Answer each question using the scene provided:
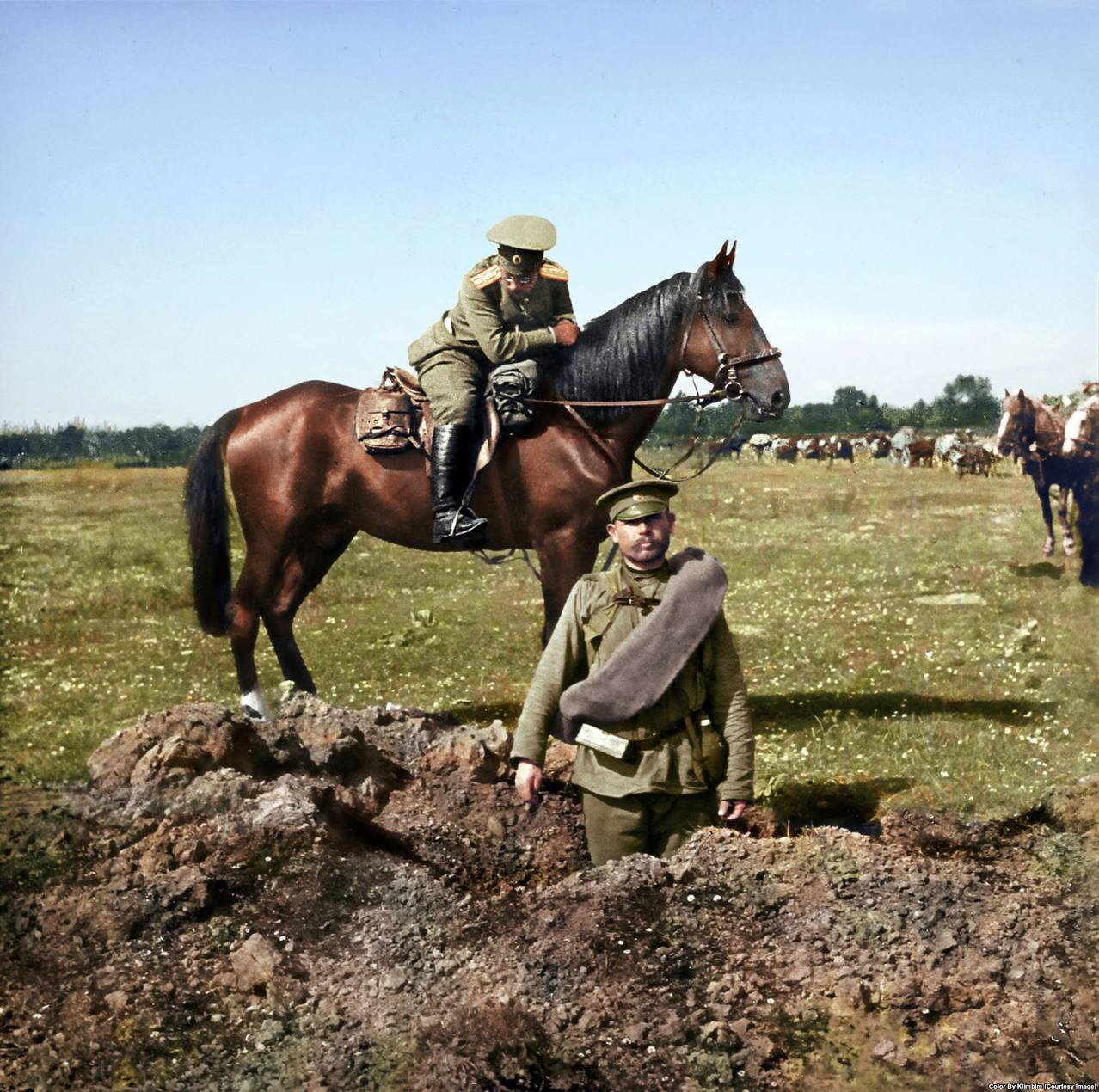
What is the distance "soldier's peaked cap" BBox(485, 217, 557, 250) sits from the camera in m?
7.71

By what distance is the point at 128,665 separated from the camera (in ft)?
32.0

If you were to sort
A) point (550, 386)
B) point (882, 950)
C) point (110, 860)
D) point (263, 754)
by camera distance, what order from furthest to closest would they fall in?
1. point (550, 386)
2. point (263, 754)
3. point (110, 860)
4. point (882, 950)

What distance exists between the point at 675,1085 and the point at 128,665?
601cm

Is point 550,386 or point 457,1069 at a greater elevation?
point 550,386

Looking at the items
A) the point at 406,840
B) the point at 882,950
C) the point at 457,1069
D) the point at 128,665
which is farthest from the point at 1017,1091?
the point at 128,665

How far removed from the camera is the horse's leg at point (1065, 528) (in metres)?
11.1

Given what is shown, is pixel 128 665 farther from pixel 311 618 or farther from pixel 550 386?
pixel 550 386

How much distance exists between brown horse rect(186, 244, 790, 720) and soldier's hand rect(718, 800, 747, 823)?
2.58 m

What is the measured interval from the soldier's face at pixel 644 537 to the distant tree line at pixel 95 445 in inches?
189

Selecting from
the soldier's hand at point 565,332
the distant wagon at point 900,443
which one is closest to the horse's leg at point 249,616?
the soldier's hand at point 565,332

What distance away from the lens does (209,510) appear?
358 inches

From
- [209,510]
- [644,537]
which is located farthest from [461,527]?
[644,537]

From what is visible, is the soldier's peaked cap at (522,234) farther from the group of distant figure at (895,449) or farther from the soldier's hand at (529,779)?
the group of distant figure at (895,449)

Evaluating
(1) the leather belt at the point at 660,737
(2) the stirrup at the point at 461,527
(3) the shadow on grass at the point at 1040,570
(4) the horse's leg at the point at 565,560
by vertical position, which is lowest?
(1) the leather belt at the point at 660,737
